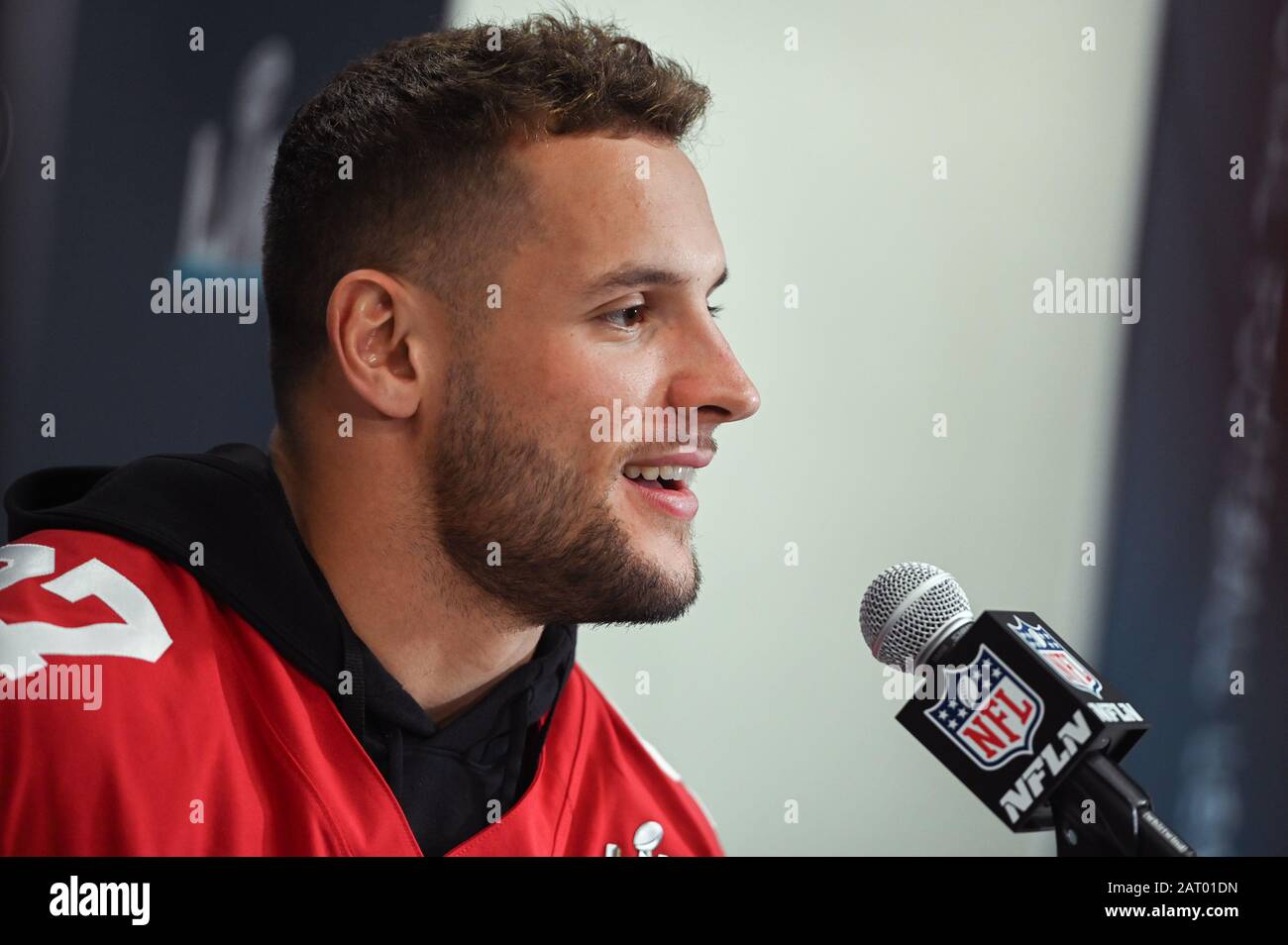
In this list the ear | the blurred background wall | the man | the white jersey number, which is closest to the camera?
the white jersey number

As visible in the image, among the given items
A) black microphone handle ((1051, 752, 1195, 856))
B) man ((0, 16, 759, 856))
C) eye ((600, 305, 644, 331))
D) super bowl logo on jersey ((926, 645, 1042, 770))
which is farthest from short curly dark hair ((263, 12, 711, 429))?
black microphone handle ((1051, 752, 1195, 856))

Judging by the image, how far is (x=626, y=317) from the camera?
122 cm

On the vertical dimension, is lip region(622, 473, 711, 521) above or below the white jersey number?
above

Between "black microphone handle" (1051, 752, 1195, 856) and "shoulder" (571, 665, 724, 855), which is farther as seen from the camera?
"shoulder" (571, 665, 724, 855)

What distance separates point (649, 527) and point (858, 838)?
0.93 metres

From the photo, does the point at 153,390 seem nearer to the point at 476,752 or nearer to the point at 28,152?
the point at 28,152

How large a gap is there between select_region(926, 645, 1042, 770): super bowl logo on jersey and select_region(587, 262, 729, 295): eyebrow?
54 centimetres

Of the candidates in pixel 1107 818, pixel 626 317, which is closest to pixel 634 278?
pixel 626 317

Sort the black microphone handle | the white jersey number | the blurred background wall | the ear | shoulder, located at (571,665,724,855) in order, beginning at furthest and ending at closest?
the blurred background wall → shoulder, located at (571,665,724,855) → the ear → the white jersey number → the black microphone handle

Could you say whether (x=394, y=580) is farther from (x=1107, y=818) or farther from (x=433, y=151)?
(x=1107, y=818)

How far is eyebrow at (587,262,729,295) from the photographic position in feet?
3.84

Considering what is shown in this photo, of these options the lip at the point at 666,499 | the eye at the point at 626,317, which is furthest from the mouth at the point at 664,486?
the eye at the point at 626,317

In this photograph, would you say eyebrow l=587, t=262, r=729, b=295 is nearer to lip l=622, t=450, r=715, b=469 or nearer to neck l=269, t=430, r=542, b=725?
lip l=622, t=450, r=715, b=469

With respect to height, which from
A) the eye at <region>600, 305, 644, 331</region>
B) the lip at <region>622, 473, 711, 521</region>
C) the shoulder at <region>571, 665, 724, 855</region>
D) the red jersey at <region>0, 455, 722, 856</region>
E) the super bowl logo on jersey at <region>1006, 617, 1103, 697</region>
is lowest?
the shoulder at <region>571, 665, 724, 855</region>
